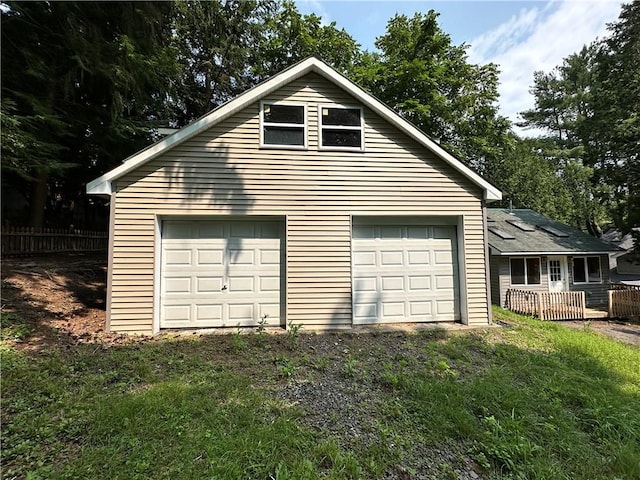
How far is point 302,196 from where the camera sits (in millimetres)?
7051

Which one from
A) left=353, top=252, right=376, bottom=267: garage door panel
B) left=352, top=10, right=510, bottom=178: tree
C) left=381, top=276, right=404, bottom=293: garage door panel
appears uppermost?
left=352, top=10, right=510, bottom=178: tree

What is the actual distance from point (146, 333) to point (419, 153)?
713 centimetres

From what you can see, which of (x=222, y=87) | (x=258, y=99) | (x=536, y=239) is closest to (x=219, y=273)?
(x=258, y=99)

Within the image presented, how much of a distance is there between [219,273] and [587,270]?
17.2m

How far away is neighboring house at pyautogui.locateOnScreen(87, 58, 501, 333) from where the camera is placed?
21.4 feet

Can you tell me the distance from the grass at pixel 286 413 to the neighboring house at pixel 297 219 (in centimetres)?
130

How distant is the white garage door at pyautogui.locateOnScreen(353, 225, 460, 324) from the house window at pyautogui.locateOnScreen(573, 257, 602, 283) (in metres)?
11.7

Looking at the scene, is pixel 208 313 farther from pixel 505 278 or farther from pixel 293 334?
pixel 505 278

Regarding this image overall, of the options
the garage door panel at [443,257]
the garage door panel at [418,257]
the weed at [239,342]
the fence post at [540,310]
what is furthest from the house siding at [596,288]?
the weed at [239,342]

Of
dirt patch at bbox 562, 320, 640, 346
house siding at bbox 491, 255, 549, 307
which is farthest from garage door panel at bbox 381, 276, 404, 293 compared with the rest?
house siding at bbox 491, 255, 549, 307

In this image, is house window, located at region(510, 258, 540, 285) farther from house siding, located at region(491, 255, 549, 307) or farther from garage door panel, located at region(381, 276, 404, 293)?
garage door panel, located at region(381, 276, 404, 293)

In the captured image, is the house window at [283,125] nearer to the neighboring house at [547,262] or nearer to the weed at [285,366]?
the weed at [285,366]

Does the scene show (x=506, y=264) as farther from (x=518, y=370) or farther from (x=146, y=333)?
(x=146, y=333)

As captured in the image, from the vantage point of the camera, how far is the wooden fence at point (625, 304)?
490 inches
